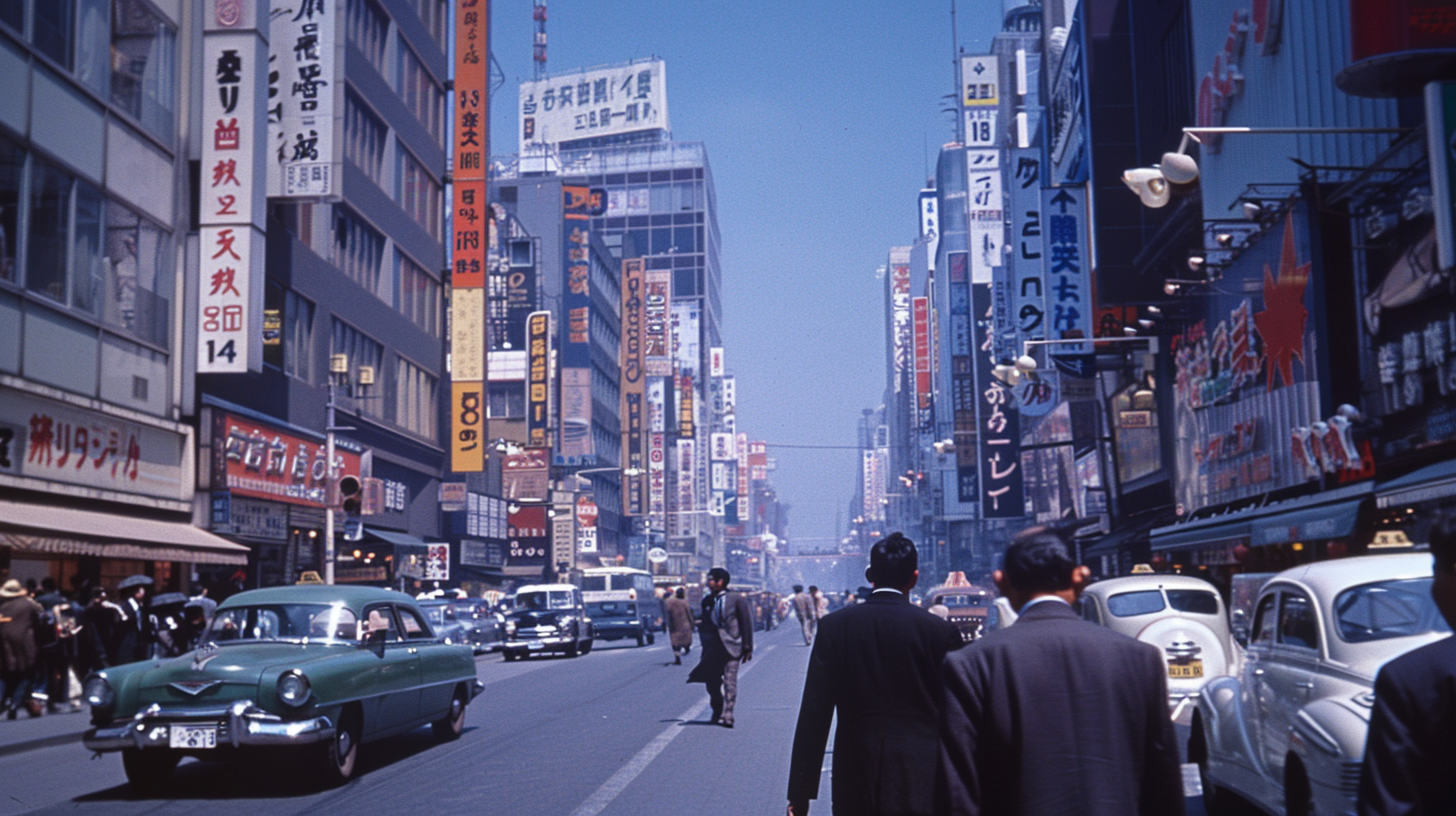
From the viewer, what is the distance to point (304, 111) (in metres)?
30.3

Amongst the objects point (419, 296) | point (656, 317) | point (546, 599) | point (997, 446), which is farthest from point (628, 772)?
point (656, 317)

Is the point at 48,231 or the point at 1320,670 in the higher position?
the point at 48,231

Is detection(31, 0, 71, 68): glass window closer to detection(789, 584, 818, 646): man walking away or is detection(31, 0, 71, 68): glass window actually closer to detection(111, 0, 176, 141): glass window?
detection(111, 0, 176, 141): glass window

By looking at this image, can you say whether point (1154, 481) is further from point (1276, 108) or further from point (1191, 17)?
point (1276, 108)

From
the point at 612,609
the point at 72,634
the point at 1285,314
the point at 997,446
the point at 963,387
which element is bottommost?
the point at 612,609

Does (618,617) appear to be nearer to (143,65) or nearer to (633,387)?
(143,65)

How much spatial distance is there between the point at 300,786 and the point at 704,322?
17666 cm

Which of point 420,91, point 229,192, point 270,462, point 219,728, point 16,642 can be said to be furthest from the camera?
point 420,91

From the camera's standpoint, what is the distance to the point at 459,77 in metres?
44.2

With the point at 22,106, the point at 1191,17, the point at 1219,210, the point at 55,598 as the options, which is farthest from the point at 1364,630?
the point at 1191,17

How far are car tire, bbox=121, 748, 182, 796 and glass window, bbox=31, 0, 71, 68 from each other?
14.6 m

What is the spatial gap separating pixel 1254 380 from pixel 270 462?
20.7 meters

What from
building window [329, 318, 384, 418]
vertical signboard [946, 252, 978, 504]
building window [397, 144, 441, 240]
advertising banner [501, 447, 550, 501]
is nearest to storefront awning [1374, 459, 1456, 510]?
building window [329, 318, 384, 418]

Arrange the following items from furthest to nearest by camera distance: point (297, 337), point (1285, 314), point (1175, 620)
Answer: point (297, 337), point (1285, 314), point (1175, 620)
